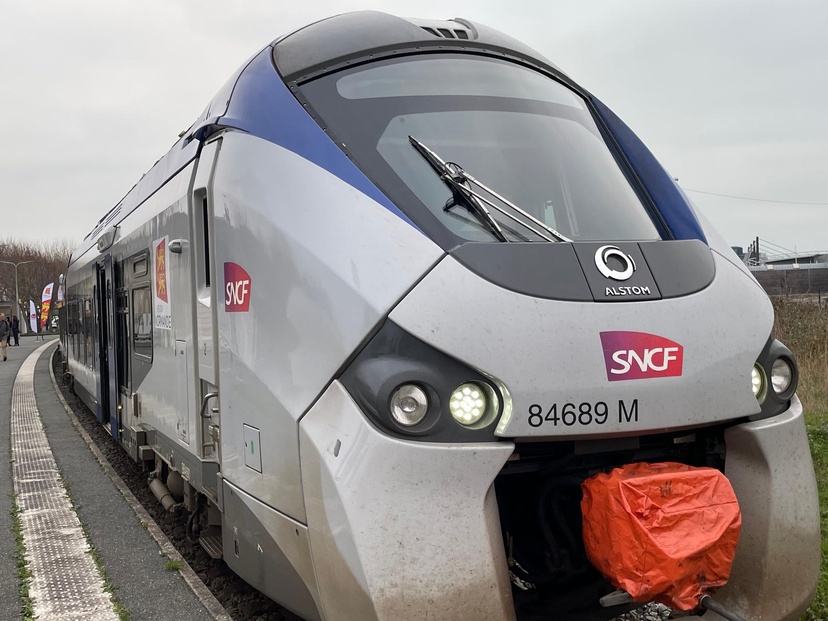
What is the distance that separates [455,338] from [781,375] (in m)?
1.37

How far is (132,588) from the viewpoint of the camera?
4.37m

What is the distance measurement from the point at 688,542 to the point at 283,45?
284 centimetres

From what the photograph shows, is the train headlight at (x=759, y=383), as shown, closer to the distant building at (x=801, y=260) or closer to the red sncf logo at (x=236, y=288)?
the red sncf logo at (x=236, y=288)

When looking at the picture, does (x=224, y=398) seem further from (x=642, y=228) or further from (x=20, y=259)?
(x=20, y=259)

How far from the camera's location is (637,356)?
2.69 m

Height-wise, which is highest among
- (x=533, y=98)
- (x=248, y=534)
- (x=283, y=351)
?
(x=533, y=98)

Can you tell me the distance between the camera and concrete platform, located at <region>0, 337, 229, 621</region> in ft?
13.5

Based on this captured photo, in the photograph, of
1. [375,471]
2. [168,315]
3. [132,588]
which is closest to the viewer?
[375,471]

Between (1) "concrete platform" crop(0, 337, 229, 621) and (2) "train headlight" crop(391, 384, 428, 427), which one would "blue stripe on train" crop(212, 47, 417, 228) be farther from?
(1) "concrete platform" crop(0, 337, 229, 621)

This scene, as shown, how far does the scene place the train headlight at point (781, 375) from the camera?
300 cm

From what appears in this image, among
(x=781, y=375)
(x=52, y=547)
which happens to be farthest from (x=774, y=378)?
(x=52, y=547)

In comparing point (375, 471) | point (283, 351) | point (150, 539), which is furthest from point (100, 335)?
point (375, 471)

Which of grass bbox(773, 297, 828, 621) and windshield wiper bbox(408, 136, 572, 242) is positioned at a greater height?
windshield wiper bbox(408, 136, 572, 242)

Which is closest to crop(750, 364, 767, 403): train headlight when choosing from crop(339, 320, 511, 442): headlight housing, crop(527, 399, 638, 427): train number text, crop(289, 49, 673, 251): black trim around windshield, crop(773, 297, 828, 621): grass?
crop(527, 399, 638, 427): train number text
